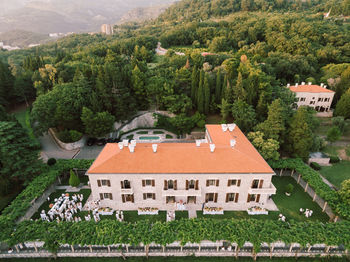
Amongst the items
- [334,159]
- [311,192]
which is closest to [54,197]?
[311,192]

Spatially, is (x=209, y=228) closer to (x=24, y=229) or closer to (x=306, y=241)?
(x=306, y=241)

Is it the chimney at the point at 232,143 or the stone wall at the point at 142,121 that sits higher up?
the chimney at the point at 232,143

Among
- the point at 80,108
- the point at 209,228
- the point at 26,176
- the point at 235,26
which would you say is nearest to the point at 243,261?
the point at 209,228

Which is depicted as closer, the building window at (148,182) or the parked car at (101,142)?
the building window at (148,182)

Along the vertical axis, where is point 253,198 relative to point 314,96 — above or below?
below

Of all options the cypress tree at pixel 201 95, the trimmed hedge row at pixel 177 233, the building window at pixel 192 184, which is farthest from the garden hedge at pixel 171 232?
the cypress tree at pixel 201 95

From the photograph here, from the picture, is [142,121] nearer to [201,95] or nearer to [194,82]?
[201,95]

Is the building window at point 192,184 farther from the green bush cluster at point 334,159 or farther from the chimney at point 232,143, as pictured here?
the green bush cluster at point 334,159
